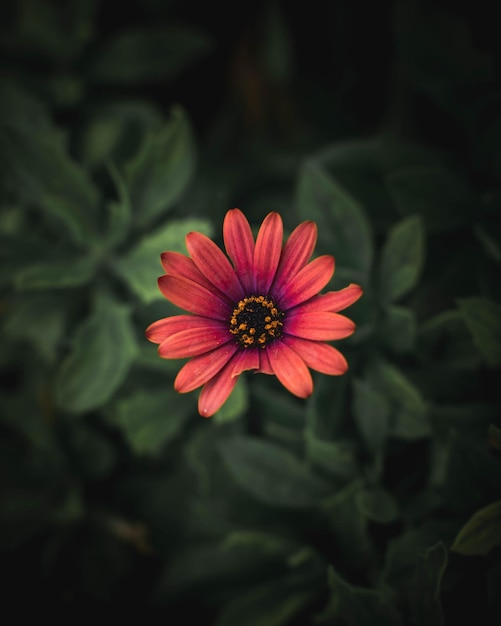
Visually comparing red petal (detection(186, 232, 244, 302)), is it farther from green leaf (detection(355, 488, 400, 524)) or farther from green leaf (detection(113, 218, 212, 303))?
green leaf (detection(355, 488, 400, 524))

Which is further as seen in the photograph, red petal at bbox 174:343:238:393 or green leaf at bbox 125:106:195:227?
green leaf at bbox 125:106:195:227

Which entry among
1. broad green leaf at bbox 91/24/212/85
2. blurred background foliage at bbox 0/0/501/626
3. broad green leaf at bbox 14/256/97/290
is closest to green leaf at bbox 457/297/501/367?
blurred background foliage at bbox 0/0/501/626

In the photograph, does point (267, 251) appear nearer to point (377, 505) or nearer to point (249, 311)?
point (249, 311)

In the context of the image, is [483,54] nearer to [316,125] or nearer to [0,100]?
[316,125]

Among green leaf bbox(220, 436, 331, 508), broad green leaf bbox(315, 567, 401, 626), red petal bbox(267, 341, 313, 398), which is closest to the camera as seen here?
red petal bbox(267, 341, 313, 398)

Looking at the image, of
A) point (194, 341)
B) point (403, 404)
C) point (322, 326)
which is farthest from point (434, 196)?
point (194, 341)

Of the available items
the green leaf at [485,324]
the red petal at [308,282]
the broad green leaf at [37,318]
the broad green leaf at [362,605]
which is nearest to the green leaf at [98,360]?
the broad green leaf at [37,318]

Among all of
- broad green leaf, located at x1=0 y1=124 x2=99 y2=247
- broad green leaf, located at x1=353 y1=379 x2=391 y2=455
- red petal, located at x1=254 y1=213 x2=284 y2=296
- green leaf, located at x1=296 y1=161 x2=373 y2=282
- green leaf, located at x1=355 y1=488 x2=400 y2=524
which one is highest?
broad green leaf, located at x1=0 y1=124 x2=99 y2=247

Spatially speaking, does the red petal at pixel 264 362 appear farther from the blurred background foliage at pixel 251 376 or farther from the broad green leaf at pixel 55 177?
the broad green leaf at pixel 55 177
